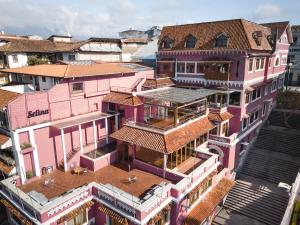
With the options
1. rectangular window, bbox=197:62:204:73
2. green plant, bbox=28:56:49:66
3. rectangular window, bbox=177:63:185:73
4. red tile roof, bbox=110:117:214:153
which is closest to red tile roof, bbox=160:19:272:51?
rectangular window, bbox=197:62:204:73

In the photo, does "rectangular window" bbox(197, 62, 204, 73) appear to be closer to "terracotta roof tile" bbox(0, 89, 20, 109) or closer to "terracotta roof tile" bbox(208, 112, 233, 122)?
"terracotta roof tile" bbox(208, 112, 233, 122)

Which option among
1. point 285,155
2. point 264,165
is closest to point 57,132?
point 264,165

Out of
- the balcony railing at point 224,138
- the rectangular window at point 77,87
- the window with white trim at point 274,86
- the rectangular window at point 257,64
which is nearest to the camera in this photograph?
the rectangular window at point 77,87

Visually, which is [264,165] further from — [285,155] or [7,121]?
[7,121]

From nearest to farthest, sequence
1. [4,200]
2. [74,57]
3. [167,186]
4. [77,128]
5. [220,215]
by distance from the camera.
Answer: [167,186], [4,200], [77,128], [220,215], [74,57]

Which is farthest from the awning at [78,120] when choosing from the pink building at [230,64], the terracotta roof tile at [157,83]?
the pink building at [230,64]

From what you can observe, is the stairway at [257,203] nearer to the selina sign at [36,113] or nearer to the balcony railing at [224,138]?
the balcony railing at [224,138]

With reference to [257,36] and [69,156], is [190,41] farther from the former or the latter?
[69,156]
